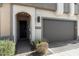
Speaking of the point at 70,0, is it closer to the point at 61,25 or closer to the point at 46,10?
the point at 46,10

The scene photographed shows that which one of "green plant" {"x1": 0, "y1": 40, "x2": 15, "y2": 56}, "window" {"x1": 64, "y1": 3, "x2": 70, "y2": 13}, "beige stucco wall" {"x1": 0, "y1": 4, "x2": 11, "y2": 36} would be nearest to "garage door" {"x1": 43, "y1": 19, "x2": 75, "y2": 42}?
"window" {"x1": 64, "y1": 3, "x2": 70, "y2": 13}

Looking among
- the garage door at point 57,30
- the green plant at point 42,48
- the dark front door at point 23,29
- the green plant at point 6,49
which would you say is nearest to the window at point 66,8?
the garage door at point 57,30

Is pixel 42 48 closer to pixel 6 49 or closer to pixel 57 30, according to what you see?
pixel 6 49

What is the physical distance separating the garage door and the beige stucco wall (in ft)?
16.2

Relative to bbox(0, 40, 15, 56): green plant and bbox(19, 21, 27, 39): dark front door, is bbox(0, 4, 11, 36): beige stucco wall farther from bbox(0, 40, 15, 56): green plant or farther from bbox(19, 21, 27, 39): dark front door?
bbox(19, 21, 27, 39): dark front door

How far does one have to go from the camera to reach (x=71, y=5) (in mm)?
19359

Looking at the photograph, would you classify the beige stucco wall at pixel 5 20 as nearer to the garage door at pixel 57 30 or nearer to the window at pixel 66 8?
the garage door at pixel 57 30

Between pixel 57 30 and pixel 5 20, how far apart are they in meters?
7.55

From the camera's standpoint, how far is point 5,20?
43.1ft

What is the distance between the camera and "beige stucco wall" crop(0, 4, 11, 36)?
13.1 m

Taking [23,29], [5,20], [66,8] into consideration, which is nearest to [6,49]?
[5,20]

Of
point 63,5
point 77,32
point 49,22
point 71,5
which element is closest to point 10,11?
point 49,22

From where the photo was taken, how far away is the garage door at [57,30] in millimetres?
17558

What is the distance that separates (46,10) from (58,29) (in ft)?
10.9
